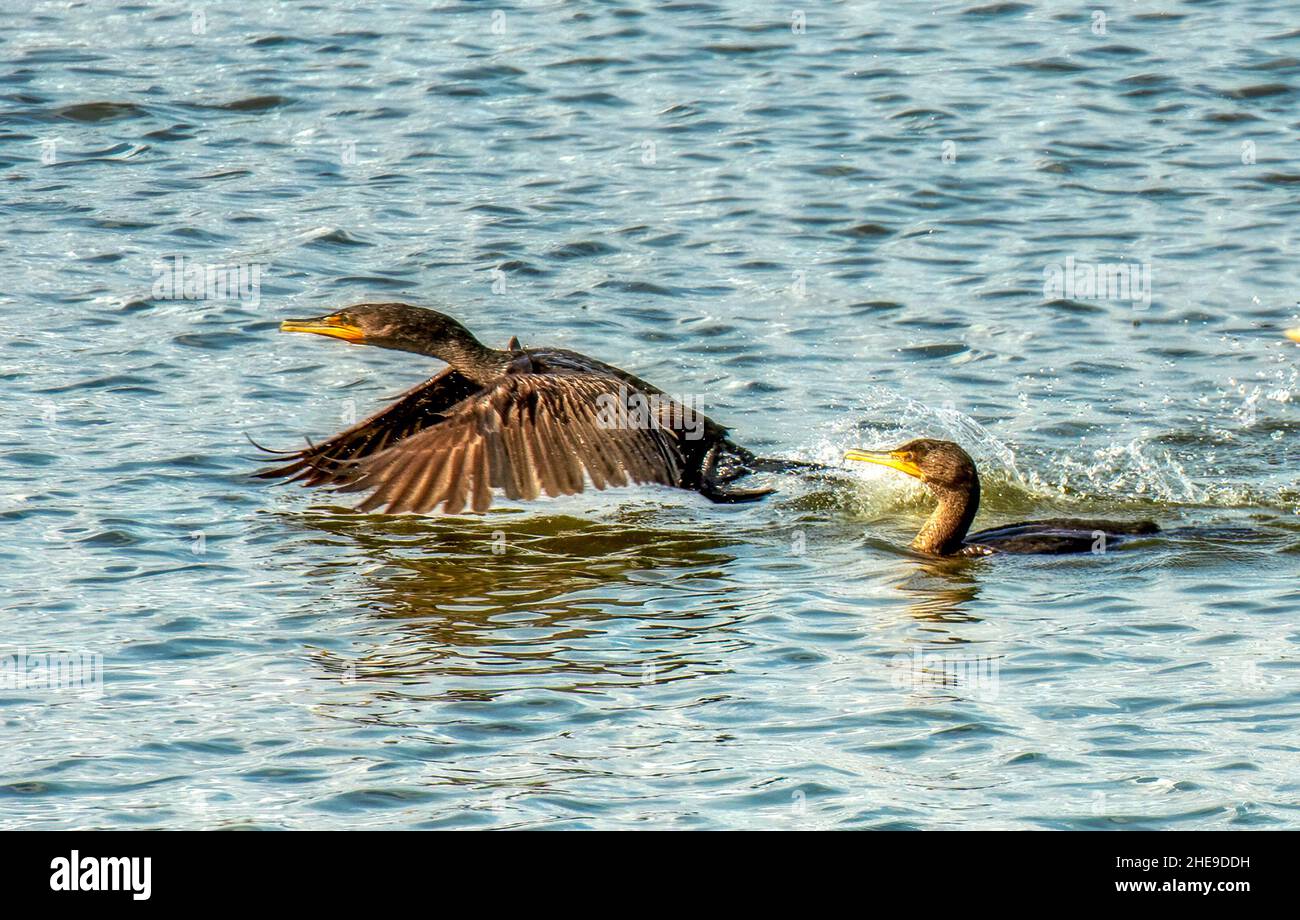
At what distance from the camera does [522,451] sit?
859 centimetres

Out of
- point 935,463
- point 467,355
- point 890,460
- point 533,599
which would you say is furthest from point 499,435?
point 935,463

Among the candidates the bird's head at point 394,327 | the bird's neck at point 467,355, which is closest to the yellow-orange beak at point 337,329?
the bird's head at point 394,327

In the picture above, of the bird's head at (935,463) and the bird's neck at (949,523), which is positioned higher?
the bird's head at (935,463)

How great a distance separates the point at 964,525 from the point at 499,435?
6.93 feet

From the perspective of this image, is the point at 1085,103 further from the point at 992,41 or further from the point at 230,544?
the point at 230,544

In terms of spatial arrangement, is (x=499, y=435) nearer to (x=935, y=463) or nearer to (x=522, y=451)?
(x=522, y=451)

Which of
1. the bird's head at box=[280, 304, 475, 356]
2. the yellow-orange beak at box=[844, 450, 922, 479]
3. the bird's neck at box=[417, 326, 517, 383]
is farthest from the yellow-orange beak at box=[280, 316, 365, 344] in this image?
the yellow-orange beak at box=[844, 450, 922, 479]

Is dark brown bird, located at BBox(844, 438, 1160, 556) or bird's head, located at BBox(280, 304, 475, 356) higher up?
bird's head, located at BBox(280, 304, 475, 356)

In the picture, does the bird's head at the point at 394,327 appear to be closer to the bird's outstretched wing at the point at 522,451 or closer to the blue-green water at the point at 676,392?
the bird's outstretched wing at the point at 522,451

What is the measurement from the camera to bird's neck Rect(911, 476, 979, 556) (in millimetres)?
8883

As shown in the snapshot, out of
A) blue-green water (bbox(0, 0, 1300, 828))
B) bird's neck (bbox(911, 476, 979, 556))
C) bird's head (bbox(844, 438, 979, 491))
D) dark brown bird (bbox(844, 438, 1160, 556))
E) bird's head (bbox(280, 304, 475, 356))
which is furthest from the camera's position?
bird's head (bbox(280, 304, 475, 356))

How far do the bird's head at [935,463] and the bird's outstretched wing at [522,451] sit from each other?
105cm

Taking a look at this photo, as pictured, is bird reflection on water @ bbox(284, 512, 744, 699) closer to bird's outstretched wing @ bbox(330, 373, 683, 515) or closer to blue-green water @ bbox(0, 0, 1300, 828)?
blue-green water @ bbox(0, 0, 1300, 828)

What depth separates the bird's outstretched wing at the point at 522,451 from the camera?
8484 millimetres
